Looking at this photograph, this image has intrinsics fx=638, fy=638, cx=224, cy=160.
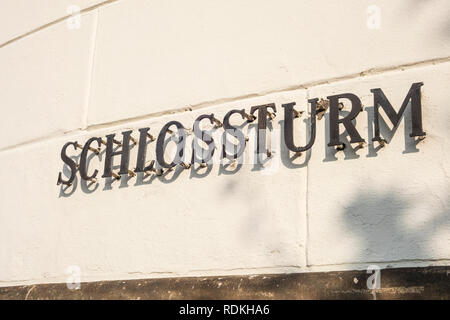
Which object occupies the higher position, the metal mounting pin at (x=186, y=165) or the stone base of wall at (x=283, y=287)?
the metal mounting pin at (x=186, y=165)

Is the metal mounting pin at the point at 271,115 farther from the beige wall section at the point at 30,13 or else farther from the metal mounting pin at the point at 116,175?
the beige wall section at the point at 30,13

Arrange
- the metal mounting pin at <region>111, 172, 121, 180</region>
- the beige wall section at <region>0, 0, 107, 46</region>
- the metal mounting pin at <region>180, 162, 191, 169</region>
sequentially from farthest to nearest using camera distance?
the beige wall section at <region>0, 0, 107, 46</region> < the metal mounting pin at <region>111, 172, 121, 180</region> < the metal mounting pin at <region>180, 162, 191, 169</region>

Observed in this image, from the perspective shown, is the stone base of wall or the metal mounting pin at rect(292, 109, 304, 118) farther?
the metal mounting pin at rect(292, 109, 304, 118)

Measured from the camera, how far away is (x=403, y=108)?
247cm

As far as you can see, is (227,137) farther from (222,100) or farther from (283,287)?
(283,287)

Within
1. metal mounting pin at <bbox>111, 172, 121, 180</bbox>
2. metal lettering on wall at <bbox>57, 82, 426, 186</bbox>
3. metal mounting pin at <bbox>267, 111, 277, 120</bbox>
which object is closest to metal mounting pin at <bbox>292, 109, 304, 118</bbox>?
metal lettering on wall at <bbox>57, 82, 426, 186</bbox>

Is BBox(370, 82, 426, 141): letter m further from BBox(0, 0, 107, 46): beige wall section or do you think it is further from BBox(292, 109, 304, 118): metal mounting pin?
BBox(0, 0, 107, 46): beige wall section

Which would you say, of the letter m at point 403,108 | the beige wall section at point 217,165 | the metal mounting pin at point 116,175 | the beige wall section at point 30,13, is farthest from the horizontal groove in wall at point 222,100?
the beige wall section at point 30,13

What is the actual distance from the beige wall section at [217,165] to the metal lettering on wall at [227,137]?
4 cm

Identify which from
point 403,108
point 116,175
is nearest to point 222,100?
point 116,175

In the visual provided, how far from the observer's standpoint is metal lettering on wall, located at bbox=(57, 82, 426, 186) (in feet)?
8.22

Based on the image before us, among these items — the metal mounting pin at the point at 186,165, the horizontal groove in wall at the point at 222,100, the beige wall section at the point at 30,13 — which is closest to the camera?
the horizontal groove in wall at the point at 222,100

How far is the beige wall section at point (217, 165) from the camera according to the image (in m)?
2.43
